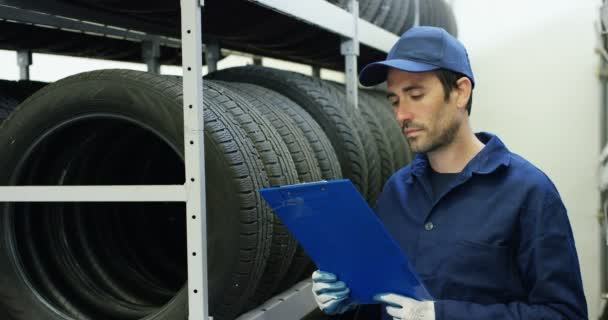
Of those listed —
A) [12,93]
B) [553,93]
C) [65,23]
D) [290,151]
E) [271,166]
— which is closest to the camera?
[271,166]

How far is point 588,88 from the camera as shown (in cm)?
423

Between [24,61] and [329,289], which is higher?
[24,61]

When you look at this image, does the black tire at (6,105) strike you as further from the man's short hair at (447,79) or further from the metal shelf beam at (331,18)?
the man's short hair at (447,79)

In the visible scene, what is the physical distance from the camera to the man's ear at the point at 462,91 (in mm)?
1413

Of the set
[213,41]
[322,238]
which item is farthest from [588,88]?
[322,238]

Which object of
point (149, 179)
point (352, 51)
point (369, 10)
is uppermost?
point (369, 10)

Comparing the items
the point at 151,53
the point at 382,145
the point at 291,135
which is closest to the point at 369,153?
the point at 382,145

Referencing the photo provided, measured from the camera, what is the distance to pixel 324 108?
237 cm

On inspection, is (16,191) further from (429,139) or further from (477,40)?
(477,40)

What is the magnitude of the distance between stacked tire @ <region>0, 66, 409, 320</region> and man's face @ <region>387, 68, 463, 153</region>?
401mm

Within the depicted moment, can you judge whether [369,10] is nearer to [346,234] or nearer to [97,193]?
[97,193]

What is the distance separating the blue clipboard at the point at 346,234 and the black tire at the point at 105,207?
293 mm

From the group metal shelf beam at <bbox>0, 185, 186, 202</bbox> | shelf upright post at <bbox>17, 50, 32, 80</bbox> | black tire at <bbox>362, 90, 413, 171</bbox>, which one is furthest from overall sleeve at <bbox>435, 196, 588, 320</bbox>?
shelf upright post at <bbox>17, 50, 32, 80</bbox>

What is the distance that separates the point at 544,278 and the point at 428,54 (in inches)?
20.4
